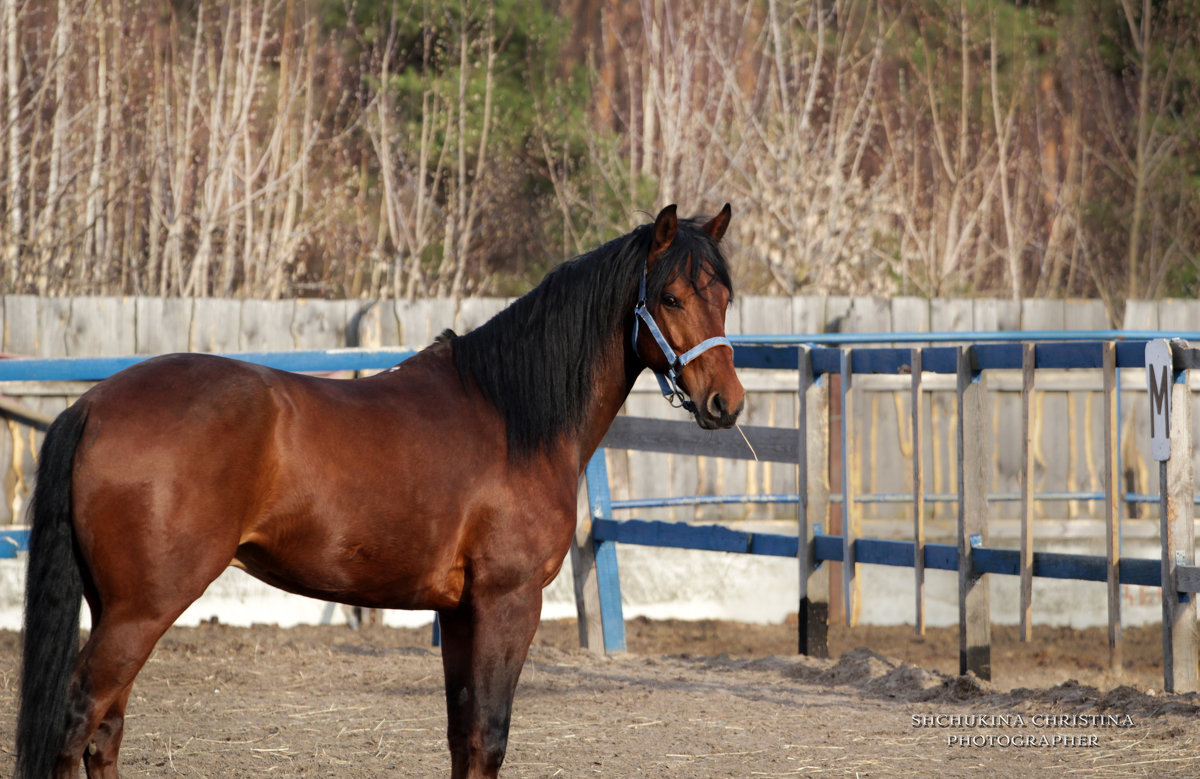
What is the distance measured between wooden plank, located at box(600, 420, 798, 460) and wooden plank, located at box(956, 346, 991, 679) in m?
0.83

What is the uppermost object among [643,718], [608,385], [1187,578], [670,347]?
[670,347]

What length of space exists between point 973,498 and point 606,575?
6.28ft

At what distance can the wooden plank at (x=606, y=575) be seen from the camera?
234 inches

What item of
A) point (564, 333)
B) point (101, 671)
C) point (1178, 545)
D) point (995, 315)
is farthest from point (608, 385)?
point (995, 315)

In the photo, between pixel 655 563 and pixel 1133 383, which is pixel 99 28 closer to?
pixel 655 563

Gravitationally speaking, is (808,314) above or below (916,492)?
above

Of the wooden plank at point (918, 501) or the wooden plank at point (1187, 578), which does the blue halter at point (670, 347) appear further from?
the wooden plank at point (1187, 578)

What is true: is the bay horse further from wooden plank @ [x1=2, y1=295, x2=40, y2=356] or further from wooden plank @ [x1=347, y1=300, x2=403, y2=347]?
wooden plank @ [x1=2, y1=295, x2=40, y2=356]

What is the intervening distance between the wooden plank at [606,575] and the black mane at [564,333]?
2.64 m

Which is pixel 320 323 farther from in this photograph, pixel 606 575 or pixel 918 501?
pixel 918 501

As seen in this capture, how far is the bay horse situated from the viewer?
106 inches

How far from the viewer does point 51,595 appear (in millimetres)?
2748

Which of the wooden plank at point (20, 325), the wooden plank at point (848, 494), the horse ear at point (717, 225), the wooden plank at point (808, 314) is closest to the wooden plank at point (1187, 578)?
the wooden plank at point (848, 494)

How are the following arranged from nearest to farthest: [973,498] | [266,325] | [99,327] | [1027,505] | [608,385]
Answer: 1. [608,385]
2. [1027,505]
3. [973,498]
4. [99,327]
5. [266,325]
